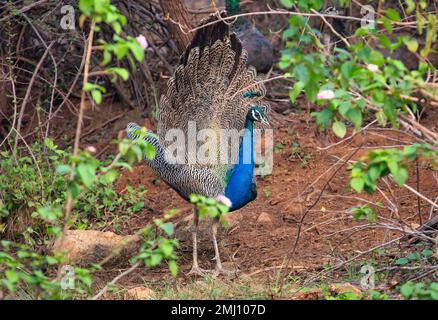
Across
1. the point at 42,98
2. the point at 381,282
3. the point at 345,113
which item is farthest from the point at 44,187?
the point at 345,113

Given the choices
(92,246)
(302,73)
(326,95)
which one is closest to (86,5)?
(302,73)

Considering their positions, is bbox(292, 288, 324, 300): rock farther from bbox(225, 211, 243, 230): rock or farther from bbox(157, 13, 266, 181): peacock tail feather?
bbox(225, 211, 243, 230): rock

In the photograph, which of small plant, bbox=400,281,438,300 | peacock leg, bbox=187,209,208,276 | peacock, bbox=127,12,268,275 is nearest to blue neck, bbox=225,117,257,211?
peacock, bbox=127,12,268,275

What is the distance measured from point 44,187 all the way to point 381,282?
105 inches

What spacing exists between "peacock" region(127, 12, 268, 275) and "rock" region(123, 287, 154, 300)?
1.03 m

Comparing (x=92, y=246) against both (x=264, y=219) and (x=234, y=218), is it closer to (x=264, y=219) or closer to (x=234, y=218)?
(x=234, y=218)

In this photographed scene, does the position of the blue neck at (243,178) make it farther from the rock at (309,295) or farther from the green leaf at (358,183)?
the green leaf at (358,183)

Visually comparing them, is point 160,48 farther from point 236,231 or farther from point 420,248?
point 420,248

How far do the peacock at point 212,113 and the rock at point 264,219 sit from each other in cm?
42

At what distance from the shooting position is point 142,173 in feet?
→ 25.5

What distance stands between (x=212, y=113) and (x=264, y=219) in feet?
3.05

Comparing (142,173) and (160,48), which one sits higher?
(160,48)

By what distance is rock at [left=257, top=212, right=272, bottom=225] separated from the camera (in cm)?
694
